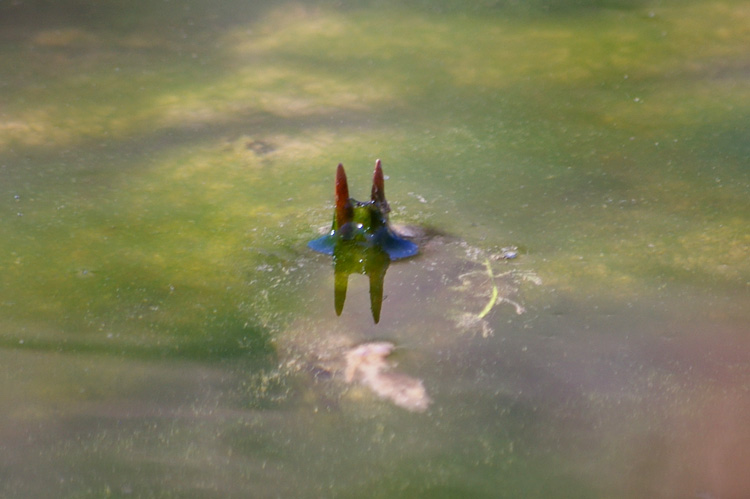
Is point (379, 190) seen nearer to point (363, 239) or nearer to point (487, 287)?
point (363, 239)

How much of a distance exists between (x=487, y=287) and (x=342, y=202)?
1.16 feet

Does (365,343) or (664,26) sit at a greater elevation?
(664,26)

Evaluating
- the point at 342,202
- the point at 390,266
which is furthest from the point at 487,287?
the point at 342,202

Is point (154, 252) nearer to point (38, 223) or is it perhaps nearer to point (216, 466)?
point (38, 223)

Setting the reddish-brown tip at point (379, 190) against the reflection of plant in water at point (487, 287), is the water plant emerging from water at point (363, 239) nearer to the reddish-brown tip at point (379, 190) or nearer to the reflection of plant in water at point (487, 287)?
the reddish-brown tip at point (379, 190)

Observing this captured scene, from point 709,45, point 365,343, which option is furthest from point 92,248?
point 709,45

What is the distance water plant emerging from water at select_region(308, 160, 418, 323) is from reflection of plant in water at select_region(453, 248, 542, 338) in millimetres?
150

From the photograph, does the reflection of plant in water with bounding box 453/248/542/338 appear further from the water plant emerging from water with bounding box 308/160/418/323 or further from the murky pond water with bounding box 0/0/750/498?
the water plant emerging from water with bounding box 308/160/418/323

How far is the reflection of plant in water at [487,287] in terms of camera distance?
1.63 meters

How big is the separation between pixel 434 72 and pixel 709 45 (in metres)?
0.89

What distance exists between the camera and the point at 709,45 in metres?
2.69

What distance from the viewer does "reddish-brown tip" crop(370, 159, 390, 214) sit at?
176cm

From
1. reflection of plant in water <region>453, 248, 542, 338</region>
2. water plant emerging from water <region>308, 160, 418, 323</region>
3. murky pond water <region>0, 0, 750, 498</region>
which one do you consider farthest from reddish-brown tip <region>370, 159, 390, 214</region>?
reflection of plant in water <region>453, 248, 542, 338</region>

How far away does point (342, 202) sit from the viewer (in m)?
1.80
